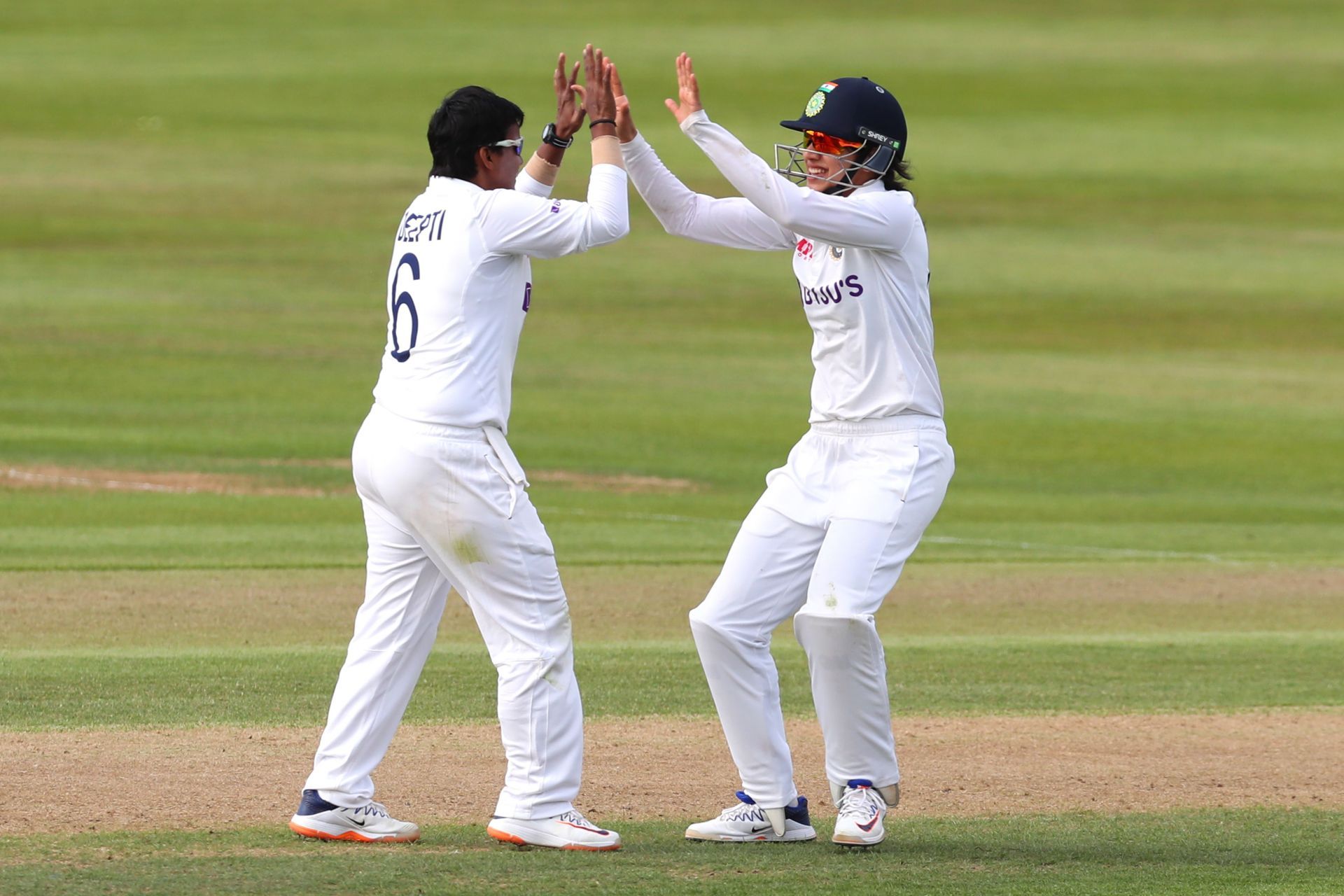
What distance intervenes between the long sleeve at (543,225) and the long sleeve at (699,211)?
77cm

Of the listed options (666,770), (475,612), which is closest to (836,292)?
(475,612)

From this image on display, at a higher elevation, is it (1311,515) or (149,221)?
(149,221)

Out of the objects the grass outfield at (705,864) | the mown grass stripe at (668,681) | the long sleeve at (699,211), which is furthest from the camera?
the mown grass stripe at (668,681)

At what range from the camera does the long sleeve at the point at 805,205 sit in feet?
20.8

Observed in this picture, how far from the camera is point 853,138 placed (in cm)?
674

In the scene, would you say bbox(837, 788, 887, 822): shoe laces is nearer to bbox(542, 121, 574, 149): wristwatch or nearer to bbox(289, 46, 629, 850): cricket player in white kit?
bbox(289, 46, 629, 850): cricket player in white kit

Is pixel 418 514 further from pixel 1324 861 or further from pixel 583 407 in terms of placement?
pixel 583 407

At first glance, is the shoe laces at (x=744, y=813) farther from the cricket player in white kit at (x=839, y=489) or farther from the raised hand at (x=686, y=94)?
the raised hand at (x=686, y=94)

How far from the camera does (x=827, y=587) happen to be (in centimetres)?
643

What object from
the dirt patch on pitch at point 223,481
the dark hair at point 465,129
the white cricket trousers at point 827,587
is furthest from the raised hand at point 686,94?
the dirt patch on pitch at point 223,481

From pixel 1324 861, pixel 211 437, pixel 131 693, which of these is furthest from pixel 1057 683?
pixel 211 437

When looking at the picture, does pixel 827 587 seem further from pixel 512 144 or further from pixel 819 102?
pixel 512 144

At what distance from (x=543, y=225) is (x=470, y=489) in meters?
0.88

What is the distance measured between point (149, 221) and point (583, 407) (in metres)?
17.1
